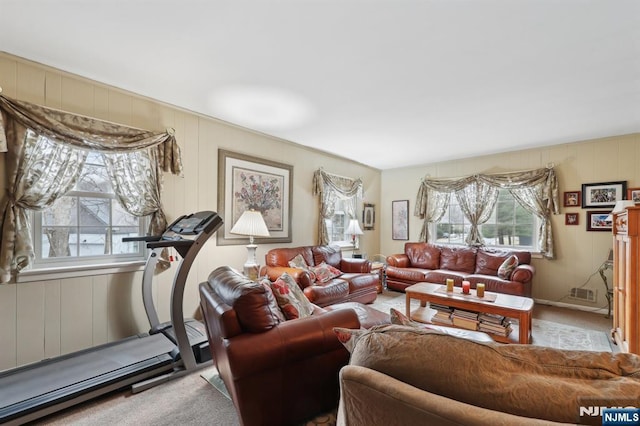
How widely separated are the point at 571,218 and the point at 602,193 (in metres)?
0.50

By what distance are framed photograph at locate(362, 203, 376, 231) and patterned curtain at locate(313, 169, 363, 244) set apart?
0.38m

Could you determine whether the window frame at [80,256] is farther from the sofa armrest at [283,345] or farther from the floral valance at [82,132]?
the sofa armrest at [283,345]

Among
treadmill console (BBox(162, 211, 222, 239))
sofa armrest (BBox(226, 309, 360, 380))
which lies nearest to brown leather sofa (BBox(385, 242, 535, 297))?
sofa armrest (BBox(226, 309, 360, 380))

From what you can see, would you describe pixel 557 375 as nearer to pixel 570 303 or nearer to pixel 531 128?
pixel 531 128

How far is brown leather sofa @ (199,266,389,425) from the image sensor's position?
4.77ft

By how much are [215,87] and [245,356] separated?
242cm

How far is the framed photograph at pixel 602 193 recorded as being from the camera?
3902 millimetres

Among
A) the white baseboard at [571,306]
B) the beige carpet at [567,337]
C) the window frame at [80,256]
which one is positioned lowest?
the white baseboard at [571,306]

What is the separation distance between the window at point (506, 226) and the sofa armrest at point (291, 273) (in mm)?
3526

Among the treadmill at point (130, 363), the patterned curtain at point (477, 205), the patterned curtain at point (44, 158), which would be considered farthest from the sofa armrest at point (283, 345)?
the patterned curtain at point (477, 205)

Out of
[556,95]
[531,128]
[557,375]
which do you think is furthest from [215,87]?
[531,128]

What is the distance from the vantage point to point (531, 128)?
368 centimetres

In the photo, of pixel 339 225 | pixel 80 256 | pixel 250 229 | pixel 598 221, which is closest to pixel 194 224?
pixel 250 229

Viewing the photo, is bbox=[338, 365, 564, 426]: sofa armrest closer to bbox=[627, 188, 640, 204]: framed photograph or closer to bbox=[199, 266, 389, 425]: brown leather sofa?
bbox=[199, 266, 389, 425]: brown leather sofa
